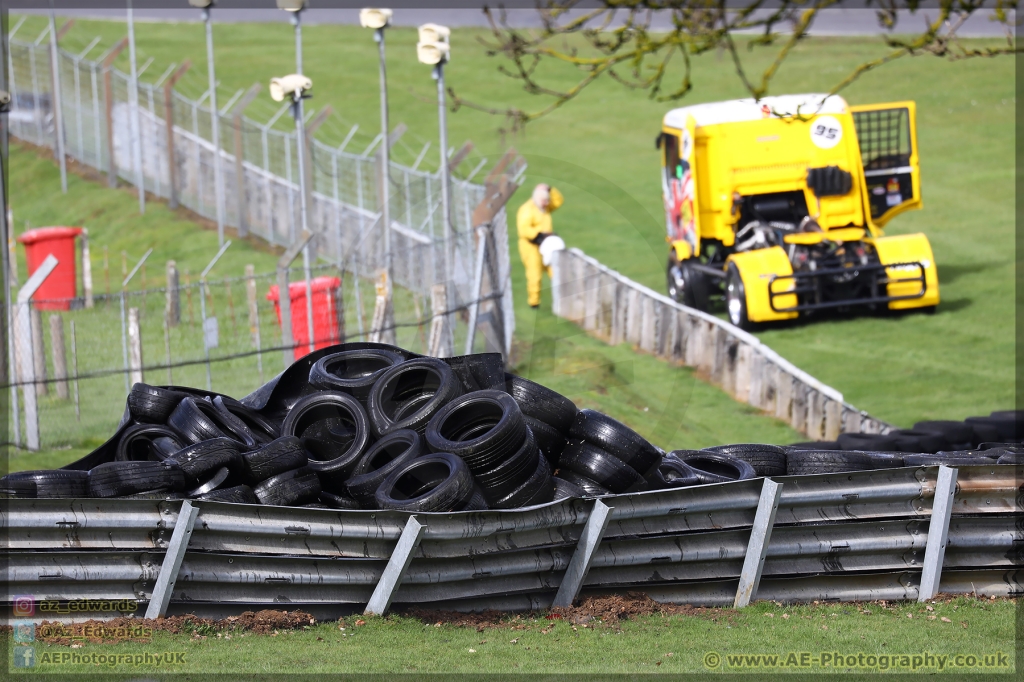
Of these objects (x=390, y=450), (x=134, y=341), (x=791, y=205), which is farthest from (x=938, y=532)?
(x=791, y=205)

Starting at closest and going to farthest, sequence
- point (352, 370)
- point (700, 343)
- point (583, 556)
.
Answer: point (583, 556) < point (352, 370) < point (700, 343)

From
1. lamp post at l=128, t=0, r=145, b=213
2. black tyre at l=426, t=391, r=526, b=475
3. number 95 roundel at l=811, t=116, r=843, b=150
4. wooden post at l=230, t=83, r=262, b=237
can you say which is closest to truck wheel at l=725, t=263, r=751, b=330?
number 95 roundel at l=811, t=116, r=843, b=150

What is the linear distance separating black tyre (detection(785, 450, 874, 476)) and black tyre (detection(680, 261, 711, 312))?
38.7ft

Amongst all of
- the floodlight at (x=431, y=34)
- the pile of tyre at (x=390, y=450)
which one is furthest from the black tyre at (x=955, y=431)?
the floodlight at (x=431, y=34)

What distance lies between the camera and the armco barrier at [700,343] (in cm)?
1360

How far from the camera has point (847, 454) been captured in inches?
374

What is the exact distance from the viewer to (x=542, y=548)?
732 centimetres

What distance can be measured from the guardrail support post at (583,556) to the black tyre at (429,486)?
2.53 feet

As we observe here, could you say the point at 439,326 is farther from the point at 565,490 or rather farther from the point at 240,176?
the point at 240,176

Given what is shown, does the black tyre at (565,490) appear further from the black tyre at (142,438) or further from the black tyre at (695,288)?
the black tyre at (695,288)

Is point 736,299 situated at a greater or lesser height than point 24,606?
lesser

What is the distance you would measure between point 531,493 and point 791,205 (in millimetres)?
14933

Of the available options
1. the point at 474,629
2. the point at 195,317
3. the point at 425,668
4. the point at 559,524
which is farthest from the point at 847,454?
the point at 195,317

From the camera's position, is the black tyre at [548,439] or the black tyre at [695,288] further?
the black tyre at [695,288]
